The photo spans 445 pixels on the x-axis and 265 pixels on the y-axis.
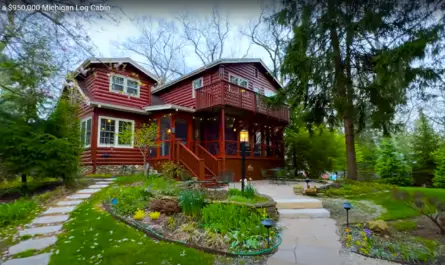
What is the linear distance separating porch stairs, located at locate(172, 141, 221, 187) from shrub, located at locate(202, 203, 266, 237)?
173 inches

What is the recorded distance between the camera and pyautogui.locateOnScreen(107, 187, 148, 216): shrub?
18.8 feet

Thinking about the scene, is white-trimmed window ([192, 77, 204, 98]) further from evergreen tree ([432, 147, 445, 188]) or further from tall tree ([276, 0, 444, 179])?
evergreen tree ([432, 147, 445, 188])

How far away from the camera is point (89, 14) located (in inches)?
144

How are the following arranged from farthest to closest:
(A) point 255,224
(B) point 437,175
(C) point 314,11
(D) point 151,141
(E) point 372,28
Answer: (B) point 437,175
(D) point 151,141
(C) point 314,11
(E) point 372,28
(A) point 255,224

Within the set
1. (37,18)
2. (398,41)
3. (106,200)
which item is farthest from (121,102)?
(398,41)

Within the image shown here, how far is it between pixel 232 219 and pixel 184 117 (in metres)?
8.18

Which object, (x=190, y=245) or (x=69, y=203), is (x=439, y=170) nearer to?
(x=190, y=245)

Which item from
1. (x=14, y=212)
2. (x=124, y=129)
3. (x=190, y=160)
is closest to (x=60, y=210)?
(x=14, y=212)

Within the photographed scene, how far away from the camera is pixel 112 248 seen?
391 cm

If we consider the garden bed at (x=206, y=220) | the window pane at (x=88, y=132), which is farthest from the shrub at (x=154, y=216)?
the window pane at (x=88, y=132)

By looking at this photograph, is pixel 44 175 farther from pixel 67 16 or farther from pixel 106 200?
pixel 67 16

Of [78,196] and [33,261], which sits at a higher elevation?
[78,196]

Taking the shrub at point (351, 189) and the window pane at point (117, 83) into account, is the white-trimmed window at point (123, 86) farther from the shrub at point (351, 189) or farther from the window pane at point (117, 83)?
the shrub at point (351, 189)

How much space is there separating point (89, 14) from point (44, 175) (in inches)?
239
